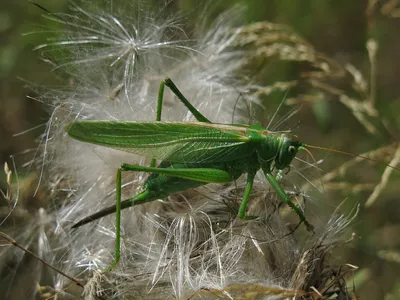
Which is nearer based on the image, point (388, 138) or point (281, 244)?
point (281, 244)

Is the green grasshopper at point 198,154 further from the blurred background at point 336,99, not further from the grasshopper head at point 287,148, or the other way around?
the blurred background at point 336,99

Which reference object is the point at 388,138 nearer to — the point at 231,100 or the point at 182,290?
the point at 231,100

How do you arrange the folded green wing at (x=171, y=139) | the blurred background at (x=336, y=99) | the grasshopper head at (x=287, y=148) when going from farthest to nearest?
the blurred background at (x=336, y=99) → the grasshopper head at (x=287, y=148) → the folded green wing at (x=171, y=139)

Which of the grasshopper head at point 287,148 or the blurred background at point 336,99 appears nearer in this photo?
the grasshopper head at point 287,148

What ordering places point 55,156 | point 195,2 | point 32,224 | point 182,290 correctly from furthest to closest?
point 195,2, point 32,224, point 55,156, point 182,290

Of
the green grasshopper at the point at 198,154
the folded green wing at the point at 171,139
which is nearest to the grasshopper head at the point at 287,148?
the green grasshopper at the point at 198,154

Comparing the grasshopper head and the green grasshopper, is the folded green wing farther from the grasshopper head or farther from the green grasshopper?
the grasshopper head

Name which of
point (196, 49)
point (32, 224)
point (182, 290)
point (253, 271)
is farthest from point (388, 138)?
point (32, 224)
